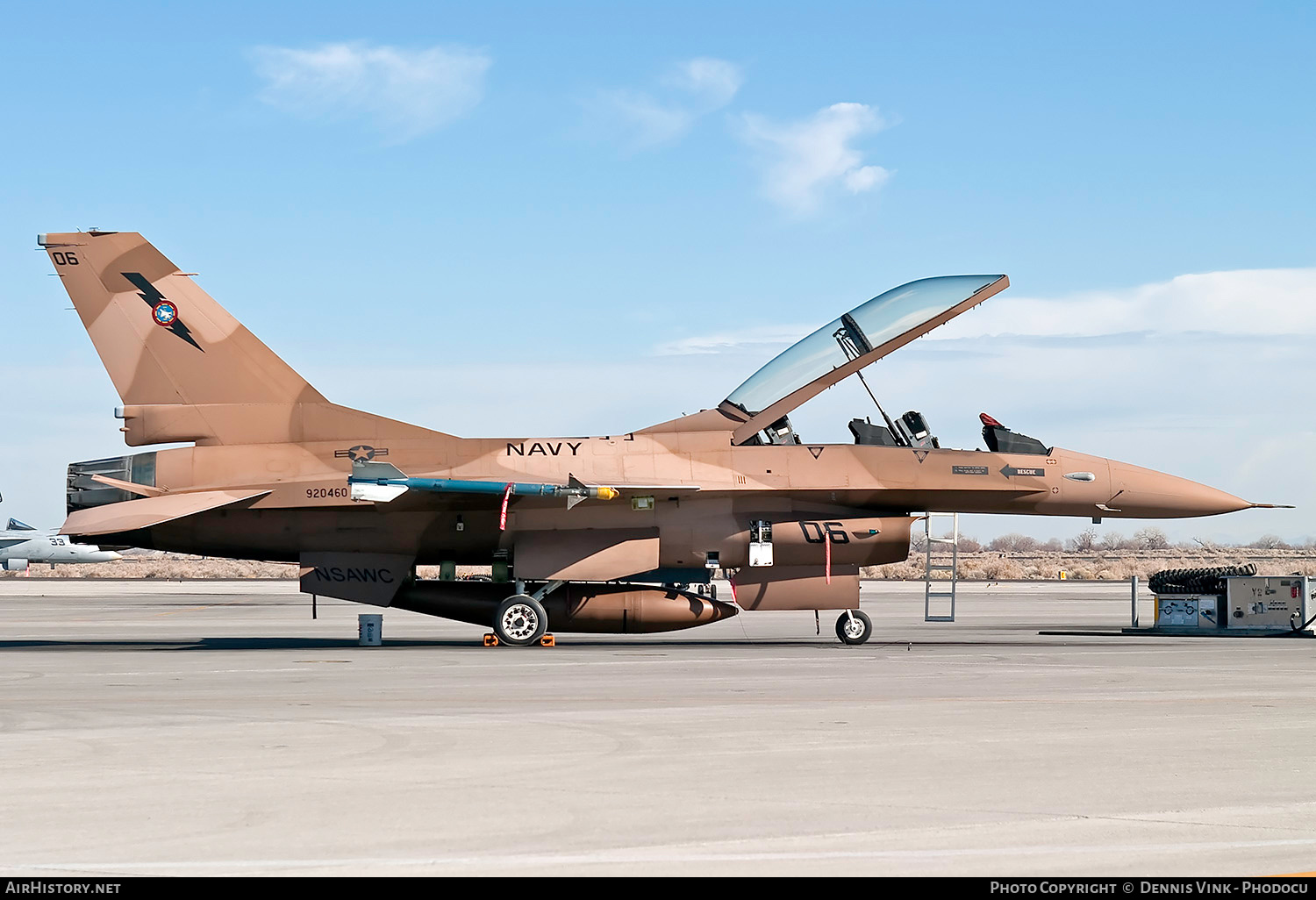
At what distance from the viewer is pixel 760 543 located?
18391 mm

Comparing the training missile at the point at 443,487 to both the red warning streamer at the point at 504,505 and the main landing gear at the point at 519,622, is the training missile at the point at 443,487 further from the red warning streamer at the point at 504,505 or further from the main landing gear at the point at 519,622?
the main landing gear at the point at 519,622

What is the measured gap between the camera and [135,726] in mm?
8688

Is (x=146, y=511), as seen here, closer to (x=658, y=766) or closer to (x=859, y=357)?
(x=859, y=357)

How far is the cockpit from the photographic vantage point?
18.5 metres

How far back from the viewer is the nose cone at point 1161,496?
18844 mm

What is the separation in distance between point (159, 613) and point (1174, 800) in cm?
2726

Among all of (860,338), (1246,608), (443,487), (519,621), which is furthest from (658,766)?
(1246,608)

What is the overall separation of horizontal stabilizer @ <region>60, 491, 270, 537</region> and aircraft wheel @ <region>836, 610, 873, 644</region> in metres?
8.96

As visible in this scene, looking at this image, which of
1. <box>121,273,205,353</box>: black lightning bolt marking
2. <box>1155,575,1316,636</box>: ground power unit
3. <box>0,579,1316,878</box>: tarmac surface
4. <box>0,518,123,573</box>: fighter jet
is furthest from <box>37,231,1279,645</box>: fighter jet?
<box>0,518,123,573</box>: fighter jet

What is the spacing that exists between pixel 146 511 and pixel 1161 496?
610 inches

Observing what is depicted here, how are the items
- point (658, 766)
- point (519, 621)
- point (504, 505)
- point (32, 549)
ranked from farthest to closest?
point (32, 549), point (519, 621), point (504, 505), point (658, 766)

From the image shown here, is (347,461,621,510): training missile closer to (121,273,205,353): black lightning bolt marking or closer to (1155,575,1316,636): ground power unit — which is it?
(121,273,205,353): black lightning bolt marking

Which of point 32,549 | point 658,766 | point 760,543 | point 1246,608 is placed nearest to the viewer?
point 658,766
